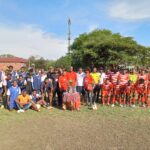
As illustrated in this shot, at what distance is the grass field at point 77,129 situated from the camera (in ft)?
25.7

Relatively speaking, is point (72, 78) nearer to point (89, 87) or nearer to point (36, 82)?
point (89, 87)

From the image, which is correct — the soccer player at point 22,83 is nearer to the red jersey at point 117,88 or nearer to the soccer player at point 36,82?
the soccer player at point 36,82

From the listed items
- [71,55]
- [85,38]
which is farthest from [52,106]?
[85,38]

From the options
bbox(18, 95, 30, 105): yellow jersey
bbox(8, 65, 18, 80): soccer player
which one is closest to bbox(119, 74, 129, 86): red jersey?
bbox(18, 95, 30, 105): yellow jersey

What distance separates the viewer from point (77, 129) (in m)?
9.67

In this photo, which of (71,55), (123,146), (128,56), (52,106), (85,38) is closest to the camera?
(123,146)

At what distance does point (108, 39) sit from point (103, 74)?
976 inches

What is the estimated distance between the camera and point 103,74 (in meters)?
14.9

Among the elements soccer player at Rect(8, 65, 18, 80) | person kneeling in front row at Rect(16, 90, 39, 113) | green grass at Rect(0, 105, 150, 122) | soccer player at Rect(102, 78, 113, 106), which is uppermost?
soccer player at Rect(8, 65, 18, 80)

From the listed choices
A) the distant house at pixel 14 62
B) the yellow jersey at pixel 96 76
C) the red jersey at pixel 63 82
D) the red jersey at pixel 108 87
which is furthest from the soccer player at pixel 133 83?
the distant house at pixel 14 62

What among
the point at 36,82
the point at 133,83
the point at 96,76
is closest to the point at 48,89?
the point at 36,82

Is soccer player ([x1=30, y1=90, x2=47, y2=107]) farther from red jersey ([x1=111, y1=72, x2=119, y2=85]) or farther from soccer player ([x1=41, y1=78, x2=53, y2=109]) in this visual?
red jersey ([x1=111, y1=72, x2=119, y2=85])

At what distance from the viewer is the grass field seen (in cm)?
783

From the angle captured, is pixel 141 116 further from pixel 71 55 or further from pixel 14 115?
pixel 71 55
